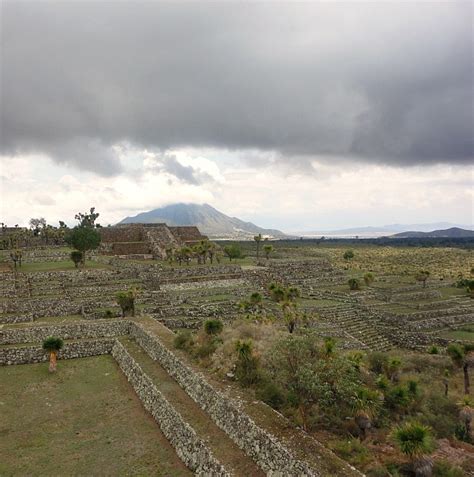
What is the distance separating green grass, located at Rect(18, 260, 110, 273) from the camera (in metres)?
41.0

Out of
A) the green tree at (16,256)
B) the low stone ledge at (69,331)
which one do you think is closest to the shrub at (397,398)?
the low stone ledge at (69,331)

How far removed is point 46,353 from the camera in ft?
77.8

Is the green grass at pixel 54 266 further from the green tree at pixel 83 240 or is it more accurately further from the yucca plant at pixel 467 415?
the yucca plant at pixel 467 415

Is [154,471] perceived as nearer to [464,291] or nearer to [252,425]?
[252,425]

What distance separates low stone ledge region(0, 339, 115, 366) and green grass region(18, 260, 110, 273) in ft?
53.5

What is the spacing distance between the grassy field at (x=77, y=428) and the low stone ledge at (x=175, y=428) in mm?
291

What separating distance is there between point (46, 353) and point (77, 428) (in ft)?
30.3

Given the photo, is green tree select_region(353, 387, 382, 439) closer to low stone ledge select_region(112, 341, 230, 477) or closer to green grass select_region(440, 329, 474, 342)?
low stone ledge select_region(112, 341, 230, 477)

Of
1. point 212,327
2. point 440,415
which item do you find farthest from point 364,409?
point 212,327

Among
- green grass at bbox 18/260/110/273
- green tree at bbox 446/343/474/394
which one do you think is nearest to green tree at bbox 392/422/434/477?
green tree at bbox 446/343/474/394

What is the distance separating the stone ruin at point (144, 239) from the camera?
54562 mm

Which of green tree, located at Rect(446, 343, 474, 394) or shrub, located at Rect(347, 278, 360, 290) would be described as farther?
shrub, located at Rect(347, 278, 360, 290)

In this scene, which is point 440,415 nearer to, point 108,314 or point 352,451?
point 352,451

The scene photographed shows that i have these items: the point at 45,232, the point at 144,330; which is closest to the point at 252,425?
the point at 144,330
